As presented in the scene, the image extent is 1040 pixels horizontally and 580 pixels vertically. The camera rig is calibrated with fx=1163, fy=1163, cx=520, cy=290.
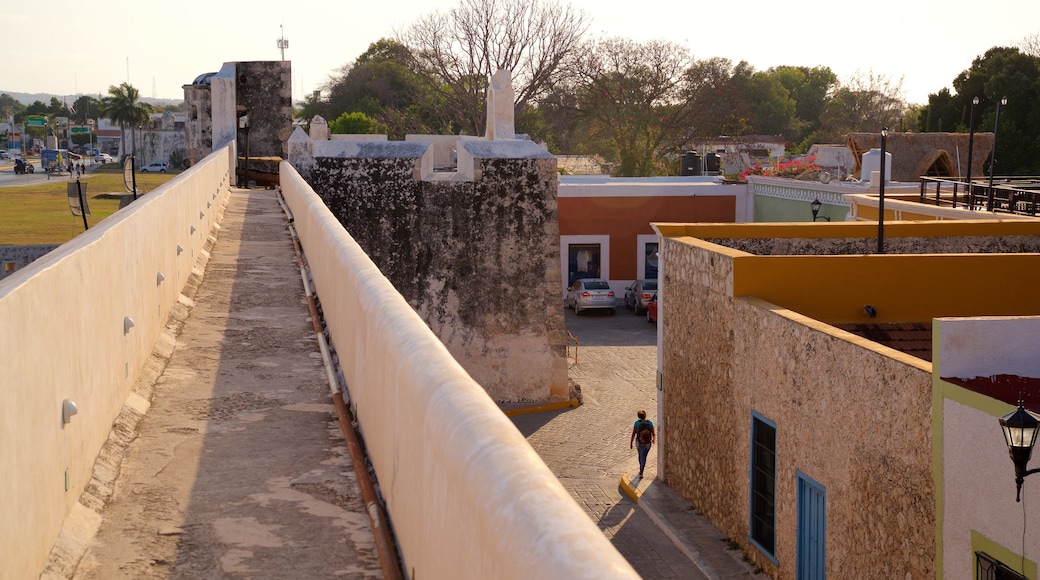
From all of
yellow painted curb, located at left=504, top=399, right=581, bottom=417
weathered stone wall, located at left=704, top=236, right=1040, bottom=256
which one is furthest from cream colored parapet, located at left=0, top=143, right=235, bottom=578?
yellow painted curb, located at left=504, top=399, right=581, bottom=417

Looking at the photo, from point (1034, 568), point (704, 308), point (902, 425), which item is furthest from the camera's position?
point (704, 308)

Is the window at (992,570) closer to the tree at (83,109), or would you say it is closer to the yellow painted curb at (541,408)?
the yellow painted curb at (541,408)

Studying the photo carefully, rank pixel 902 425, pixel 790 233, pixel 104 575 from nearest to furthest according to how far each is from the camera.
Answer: pixel 104 575 → pixel 902 425 → pixel 790 233

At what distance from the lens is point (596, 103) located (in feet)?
177

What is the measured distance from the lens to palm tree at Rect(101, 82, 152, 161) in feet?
323

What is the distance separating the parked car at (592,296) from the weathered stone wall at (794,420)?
1649 cm

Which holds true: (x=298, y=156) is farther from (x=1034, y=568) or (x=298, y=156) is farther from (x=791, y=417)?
(x=1034, y=568)

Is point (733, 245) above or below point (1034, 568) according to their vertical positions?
above

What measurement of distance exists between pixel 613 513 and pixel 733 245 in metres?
3.92

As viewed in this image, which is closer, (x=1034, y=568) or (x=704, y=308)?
(x=1034, y=568)

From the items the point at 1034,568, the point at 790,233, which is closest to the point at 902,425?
the point at 1034,568

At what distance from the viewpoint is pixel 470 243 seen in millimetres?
19328

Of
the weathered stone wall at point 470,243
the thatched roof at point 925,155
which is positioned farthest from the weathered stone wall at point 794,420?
the thatched roof at point 925,155

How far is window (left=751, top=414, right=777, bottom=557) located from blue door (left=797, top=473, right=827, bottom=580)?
2.16 ft
